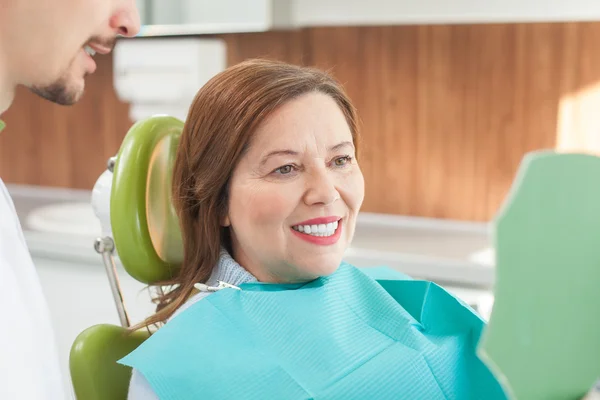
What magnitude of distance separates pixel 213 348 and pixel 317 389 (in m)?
0.15

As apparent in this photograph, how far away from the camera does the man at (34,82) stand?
88cm

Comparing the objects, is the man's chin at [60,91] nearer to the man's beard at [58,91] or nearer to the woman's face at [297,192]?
the man's beard at [58,91]

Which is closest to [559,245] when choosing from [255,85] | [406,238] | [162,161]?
[255,85]

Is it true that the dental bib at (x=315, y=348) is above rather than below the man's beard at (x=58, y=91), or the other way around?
below

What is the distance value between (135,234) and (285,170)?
29 centimetres

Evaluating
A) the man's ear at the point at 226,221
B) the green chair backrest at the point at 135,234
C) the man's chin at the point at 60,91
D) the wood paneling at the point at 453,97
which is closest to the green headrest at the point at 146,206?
the green chair backrest at the point at 135,234

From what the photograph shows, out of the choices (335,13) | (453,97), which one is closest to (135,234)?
(335,13)

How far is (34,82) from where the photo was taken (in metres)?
0.96

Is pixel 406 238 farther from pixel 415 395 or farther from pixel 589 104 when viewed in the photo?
pixel 415 395

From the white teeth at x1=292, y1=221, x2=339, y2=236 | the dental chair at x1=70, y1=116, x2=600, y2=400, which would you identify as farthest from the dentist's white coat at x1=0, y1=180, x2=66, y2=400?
the dental chair at x1=70, y1=116, x2=600, y2=400

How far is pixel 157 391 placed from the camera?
3.21ft

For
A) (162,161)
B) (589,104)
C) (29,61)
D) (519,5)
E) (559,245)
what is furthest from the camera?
(589,104)

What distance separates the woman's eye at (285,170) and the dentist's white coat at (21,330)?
348 millimetres

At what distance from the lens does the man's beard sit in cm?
98
